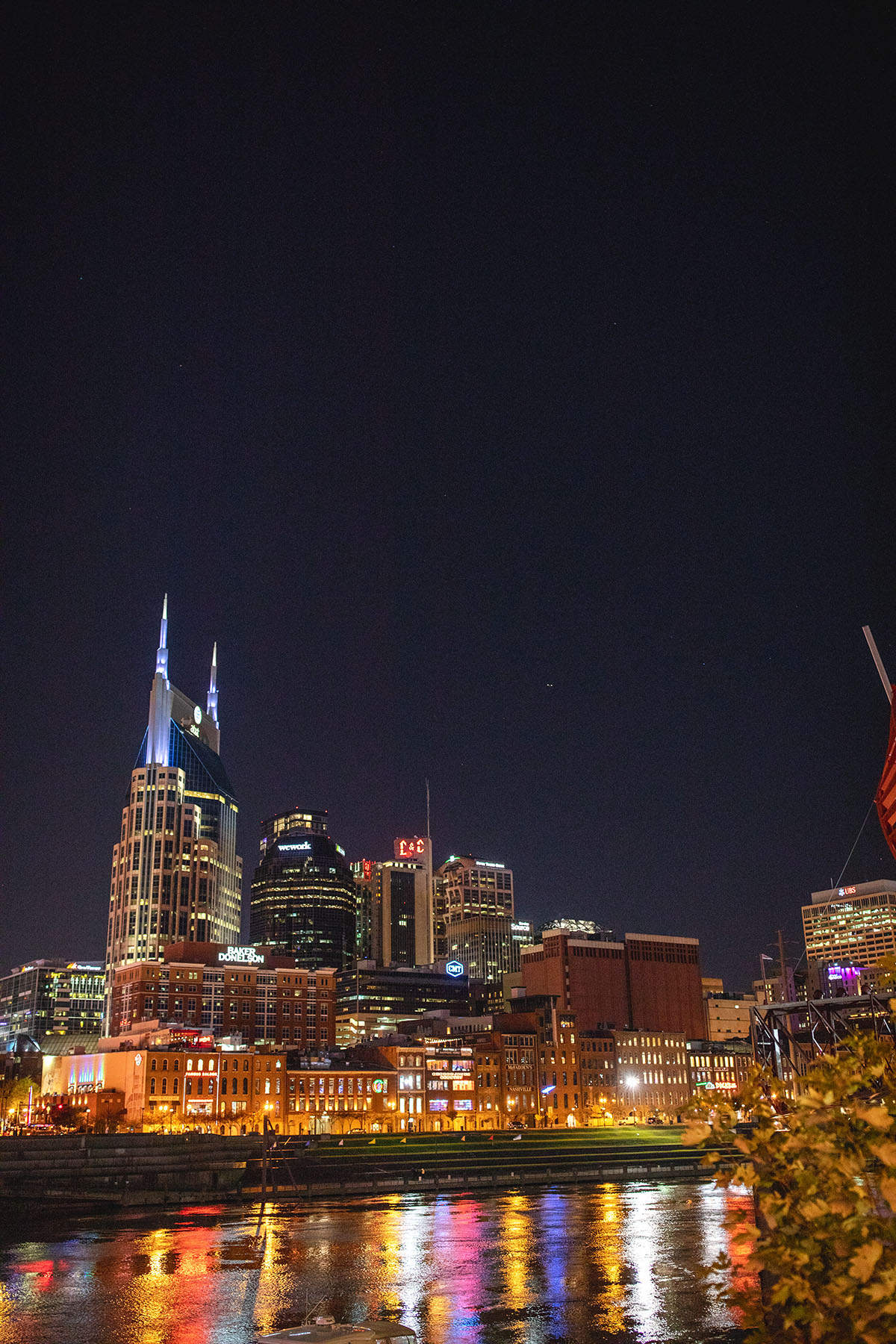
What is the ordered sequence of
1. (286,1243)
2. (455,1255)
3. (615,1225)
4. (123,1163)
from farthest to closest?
1. (123,1163)
2. (615,1225)
3. (286,1243)
4. (455,1255)

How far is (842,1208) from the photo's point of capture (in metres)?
10.7

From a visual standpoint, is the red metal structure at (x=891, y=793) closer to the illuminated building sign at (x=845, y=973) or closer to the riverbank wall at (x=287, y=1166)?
the illuminated building sign at (x=845, y=973)

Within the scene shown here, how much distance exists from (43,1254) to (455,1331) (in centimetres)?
4915

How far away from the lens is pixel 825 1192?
1099 cm

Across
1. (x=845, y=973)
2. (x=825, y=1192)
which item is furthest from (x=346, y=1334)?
(x=845, y=973)

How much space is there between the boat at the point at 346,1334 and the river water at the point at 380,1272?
2.98 m

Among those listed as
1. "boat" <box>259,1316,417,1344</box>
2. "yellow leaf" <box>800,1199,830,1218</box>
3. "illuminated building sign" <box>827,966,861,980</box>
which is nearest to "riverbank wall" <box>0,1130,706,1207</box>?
"illuminated building sign" <box>827,966,861,980</box>

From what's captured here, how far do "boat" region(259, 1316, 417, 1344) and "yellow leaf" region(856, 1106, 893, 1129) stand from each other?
133 ft

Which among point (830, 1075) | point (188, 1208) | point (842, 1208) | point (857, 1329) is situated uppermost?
point (830, 1075)

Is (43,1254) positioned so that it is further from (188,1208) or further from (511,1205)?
(511,1205)

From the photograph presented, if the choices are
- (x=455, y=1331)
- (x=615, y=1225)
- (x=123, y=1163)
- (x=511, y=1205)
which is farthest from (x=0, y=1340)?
(x=123, y=1163)

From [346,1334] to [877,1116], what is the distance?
42.1m

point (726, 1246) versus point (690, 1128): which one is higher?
point (690, 1128)

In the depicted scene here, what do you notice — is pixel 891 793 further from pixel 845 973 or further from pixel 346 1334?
pixel 845 973
